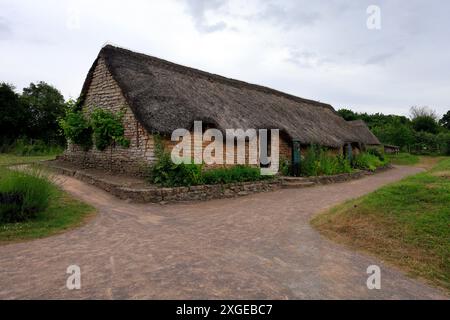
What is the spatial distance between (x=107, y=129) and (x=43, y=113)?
19910mm

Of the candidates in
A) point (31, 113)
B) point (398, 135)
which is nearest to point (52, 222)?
point (31, 113)

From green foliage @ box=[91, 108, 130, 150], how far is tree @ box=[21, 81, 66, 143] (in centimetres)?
1626

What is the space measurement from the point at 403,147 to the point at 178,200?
37863 millimetres

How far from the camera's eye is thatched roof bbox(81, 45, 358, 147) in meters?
11.2

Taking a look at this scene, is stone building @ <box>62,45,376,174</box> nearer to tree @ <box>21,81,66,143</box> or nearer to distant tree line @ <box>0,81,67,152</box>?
distant tree line @ <box>0,81,67,152</box>

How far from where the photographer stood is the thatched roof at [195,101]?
11164mm

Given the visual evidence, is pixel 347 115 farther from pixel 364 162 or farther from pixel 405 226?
pixel 405 226

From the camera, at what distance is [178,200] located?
952 cm

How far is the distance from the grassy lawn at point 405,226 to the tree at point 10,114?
82.8 ft

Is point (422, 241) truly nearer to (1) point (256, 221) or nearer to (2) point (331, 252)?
(2) point (331, 252)

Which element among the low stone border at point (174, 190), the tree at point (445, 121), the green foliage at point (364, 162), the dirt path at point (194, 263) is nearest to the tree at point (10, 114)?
the low stone border at point (174, 190)

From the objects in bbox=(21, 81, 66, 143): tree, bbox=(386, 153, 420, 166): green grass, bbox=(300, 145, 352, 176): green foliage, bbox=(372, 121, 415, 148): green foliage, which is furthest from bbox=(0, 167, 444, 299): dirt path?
bbox=(372, 121, 415, 148): green foliage

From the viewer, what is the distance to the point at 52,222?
6293 millimetres
